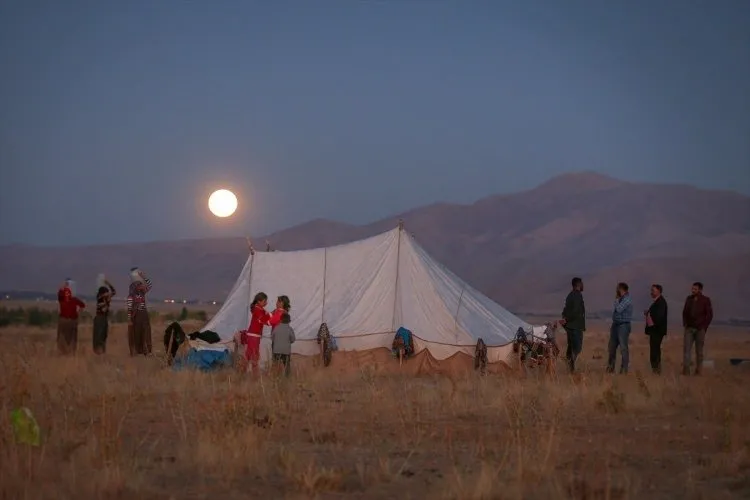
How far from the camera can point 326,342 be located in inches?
690

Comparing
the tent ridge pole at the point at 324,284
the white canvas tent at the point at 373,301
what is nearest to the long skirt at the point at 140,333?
the white canvas tent at the point at 373,301

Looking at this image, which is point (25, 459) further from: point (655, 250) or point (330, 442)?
point (655, 250)

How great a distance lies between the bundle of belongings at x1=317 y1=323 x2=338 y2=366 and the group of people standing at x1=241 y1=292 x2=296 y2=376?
244 centimetres

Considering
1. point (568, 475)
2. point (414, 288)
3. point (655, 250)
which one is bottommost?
point (568, 475)

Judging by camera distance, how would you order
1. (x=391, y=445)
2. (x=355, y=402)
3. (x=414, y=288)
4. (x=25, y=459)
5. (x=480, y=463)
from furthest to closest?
1. (x=414, y=288)
2. (x=355, y=402)
3. (x=391, y=445)
4. (x=480, y=463)
5. (x=25, y=459)

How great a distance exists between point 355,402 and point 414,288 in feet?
21.1

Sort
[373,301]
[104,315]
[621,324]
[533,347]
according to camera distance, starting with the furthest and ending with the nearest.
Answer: [104,315] → [373,301] → [533,347] → [621,324]

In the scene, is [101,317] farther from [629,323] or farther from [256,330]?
[629,323]

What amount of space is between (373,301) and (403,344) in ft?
4.89

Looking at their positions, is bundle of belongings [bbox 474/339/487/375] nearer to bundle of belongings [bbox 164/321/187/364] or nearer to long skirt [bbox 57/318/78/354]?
bundle of belongings [bbox 164/321/187/364]

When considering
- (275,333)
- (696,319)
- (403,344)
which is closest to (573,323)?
(696,319)

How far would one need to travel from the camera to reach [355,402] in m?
12.3

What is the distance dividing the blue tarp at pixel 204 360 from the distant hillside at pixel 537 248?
64364 millimetres

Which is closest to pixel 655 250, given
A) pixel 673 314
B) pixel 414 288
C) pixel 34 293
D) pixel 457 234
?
pixel 457 234
